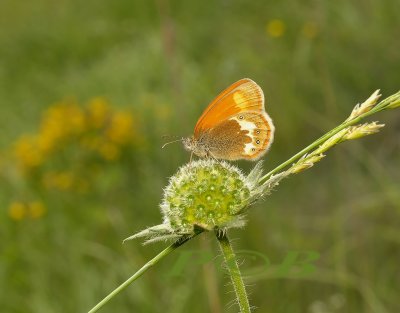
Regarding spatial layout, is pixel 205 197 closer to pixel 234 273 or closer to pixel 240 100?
pixel 234 273

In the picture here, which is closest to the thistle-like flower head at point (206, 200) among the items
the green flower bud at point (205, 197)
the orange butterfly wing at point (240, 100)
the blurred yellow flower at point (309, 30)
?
the green flower bud at point (205, 197)

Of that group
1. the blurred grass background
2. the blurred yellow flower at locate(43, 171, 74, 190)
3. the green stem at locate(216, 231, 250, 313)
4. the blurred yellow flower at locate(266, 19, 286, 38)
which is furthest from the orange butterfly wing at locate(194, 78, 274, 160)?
the blurred yellow flower at locate(266, 19, 286, 38)

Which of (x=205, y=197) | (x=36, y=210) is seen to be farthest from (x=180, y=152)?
(x=205, y=197)

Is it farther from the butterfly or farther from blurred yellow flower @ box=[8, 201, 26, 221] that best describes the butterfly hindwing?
blurred yellow flower @ box=[8, 201, 26, 221]

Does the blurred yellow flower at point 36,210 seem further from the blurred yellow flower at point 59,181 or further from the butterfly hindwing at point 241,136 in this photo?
the butterfly hindwing at point 241,136

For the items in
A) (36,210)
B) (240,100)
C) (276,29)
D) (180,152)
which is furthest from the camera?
(276,29)

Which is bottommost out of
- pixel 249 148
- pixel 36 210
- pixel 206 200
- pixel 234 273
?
pixel 234 273
